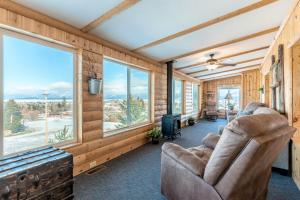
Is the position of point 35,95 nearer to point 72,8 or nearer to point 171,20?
point 72,8

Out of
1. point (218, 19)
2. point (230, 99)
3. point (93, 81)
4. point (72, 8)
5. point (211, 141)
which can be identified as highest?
point (218, 19)

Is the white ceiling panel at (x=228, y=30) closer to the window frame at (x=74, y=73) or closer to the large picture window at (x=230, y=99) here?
the window frame at (x=74, y=73)

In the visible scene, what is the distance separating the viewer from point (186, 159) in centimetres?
175

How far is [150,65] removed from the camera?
4.87 m

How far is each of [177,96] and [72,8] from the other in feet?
18.7

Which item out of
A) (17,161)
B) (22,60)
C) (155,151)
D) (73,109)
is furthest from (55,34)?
(155,151)

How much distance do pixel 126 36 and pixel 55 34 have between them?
121 centimetres

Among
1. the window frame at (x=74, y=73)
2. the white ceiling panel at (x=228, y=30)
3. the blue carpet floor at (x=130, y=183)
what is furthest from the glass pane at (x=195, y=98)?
the window frame at (x=74, y=73)

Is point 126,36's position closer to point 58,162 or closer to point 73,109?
point 73,109

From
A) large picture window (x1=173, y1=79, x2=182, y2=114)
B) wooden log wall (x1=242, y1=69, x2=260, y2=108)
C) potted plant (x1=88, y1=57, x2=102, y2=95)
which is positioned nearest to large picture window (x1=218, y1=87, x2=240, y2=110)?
wooden log wall (x1=242, y1=69, x2=260, y2=108)

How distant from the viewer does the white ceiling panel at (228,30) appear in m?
2.81

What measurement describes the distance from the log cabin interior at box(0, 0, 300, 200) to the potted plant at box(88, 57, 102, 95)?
0.02 metres

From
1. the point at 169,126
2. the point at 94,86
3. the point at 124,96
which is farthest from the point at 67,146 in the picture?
the point at 169,126

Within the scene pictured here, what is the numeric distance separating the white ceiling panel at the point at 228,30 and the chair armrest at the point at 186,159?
2.33 meters
